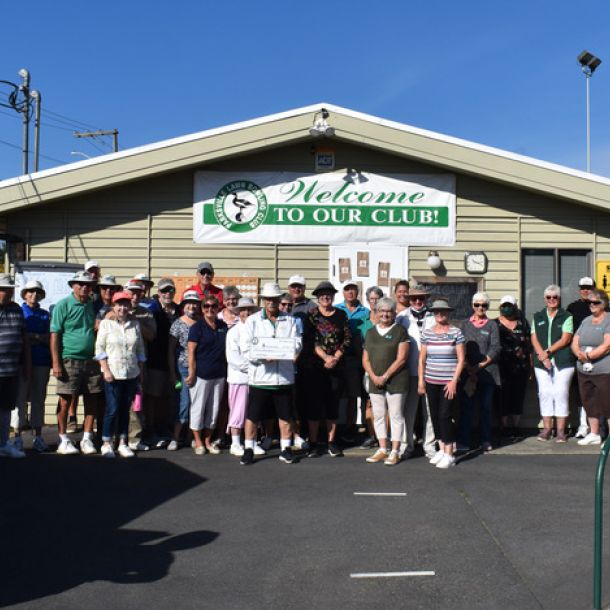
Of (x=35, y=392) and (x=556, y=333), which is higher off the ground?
(x=556, y=333)

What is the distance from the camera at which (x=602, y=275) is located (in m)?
10.4

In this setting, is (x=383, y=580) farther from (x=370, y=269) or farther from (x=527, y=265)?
(x=527, y=265)

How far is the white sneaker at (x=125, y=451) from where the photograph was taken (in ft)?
26.6

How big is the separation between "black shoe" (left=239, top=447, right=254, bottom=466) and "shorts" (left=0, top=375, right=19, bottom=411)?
8.46 feet

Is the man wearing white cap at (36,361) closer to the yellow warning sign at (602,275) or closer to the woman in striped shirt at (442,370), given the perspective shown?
the woman in striped shirt at (442,370)

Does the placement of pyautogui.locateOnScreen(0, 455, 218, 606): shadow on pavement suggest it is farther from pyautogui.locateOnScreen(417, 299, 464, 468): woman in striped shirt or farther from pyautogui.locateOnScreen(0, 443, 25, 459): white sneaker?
pyautogui.locateOnScreen(417, 299, 464, 468): woman in striped shirt

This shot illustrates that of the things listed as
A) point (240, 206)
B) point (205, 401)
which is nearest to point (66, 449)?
point (205, 401)

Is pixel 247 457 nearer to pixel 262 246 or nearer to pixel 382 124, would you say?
pixel 262 246

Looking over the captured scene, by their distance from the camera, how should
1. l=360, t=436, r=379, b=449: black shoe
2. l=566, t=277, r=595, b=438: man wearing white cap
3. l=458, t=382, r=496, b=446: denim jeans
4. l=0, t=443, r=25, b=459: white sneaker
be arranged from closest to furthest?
1. l=0, t=443, r=25, b=459: white sneaker
2. l=458, t=382, r=496, b=446: denim jeans
3. l=360, t=436, r=379, b=449: black shoe
4. l=566, t=277, r=595, b=438: man wearing white cap

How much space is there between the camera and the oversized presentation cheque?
787 centimetres

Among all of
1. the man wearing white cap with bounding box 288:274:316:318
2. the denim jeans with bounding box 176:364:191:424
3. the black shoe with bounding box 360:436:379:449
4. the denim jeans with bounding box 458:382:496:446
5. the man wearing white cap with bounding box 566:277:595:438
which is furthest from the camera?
the man wearing white cap with bounding box 566:277:595:438

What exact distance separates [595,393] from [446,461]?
8.28 feet

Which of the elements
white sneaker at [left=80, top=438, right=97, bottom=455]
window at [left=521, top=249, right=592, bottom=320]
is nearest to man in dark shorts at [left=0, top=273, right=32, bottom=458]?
white sneaker at [left=80, top=438, right=97, bottom=455]

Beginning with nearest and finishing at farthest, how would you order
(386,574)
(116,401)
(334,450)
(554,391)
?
1. (386,574)
2. (116,401)
3. (334,450)
4. (554,391)
